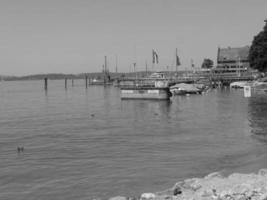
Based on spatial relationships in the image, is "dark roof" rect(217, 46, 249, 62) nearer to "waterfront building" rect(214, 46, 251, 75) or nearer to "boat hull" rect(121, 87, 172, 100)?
"waterfront building" rect(214, 46, 251, 75)

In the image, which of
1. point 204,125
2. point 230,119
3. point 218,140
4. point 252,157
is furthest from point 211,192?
point 230,119

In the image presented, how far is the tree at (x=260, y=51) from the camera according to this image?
95131mm

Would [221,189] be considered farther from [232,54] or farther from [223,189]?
[232,54]

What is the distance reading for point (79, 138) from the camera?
34688 millimetres

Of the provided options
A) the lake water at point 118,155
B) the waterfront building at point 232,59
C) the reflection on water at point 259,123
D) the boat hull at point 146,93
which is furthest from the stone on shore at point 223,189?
the waterfront building at point 232,59

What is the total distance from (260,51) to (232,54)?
78.6 metres

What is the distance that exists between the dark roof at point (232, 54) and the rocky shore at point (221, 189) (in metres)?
157

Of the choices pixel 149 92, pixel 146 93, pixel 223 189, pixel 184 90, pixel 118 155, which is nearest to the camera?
pixel 223 189

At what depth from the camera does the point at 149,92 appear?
79188mm

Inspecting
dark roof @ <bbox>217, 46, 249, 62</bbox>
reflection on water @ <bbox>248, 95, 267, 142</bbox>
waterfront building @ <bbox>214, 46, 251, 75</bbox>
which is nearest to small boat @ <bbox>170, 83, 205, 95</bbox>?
reflection on water @ <bbox>248, 95, 267, 142</bbox>

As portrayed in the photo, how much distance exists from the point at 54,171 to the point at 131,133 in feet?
50.5

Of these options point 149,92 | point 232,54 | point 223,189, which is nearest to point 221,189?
point 223,189

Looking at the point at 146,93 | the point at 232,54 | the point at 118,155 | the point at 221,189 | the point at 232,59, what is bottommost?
the point at 118,155

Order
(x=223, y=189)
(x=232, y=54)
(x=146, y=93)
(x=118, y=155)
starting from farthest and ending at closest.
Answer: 1. (x=232, y=54)
2. (x=146, y=93)
3. (x=118, y=155)
4. (x=223, y=189)
